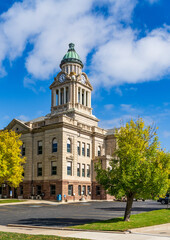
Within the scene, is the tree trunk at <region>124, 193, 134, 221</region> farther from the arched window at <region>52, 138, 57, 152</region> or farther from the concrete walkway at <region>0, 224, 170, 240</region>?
the arched window at <region>52, 138, 57, 152</region>

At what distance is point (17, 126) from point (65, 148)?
13.2m

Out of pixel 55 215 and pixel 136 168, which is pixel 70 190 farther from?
pixel 136 168

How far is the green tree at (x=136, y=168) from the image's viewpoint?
21.5 m

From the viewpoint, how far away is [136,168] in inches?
851

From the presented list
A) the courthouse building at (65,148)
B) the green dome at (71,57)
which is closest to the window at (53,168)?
the courthouse building at (65,148)

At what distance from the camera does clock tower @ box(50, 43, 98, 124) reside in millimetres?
63031

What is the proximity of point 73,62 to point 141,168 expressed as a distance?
50261mm

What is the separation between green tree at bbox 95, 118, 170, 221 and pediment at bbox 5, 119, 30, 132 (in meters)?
35.5

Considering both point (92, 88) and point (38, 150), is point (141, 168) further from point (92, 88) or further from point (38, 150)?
point (92, 88)

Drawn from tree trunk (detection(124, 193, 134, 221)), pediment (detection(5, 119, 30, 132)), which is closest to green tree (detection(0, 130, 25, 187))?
pediment (detection(5, 119, 30, 132))

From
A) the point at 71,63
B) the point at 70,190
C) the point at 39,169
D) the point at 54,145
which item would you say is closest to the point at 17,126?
the point at 39,169

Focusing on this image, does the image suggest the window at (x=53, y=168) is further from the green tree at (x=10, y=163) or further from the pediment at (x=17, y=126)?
the pediment at (x=17, y=126)

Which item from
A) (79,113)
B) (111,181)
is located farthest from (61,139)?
(111,181)

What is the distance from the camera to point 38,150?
55438 mm
